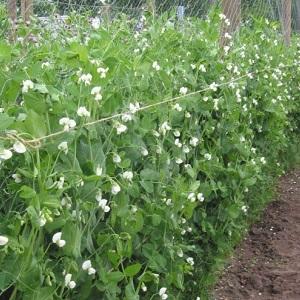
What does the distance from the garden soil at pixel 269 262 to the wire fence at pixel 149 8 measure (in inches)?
61.4

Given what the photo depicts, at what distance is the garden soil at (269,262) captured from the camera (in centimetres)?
371

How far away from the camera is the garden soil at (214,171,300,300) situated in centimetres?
371

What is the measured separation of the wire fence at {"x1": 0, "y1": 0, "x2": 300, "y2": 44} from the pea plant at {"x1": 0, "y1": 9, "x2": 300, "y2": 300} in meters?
0.22

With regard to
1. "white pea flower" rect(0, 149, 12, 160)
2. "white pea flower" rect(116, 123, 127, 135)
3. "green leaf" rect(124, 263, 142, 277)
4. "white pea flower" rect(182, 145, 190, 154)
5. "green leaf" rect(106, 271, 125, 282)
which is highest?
"white pea flower" rect(0, 149, 12, 160)

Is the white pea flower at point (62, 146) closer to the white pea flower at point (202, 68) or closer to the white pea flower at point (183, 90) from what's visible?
the white pea flower at point (183, 90)

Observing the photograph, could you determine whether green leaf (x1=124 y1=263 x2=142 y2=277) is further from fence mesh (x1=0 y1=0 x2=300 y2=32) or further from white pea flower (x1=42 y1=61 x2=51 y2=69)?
fence mesh (x1=0 y1=0 x2=300 y2=32)

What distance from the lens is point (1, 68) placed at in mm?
1809

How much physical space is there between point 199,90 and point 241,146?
24.1 inches

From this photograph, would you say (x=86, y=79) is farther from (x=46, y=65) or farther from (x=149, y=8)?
(x=149, y=8)

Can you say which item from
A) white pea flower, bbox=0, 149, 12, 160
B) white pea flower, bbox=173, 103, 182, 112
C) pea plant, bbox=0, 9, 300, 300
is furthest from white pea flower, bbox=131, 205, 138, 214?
white pea flower, bbox=0, 149, 12, 160

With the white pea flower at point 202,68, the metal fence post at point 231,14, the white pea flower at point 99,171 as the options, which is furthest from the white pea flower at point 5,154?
the metal fence post at point 231,14

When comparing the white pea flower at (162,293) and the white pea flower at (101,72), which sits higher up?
the white pea flower at (101,72)

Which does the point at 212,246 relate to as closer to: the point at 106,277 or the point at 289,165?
the point at 106,277

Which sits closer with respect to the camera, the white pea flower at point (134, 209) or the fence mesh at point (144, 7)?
the white pea flower at point (134, 209)
